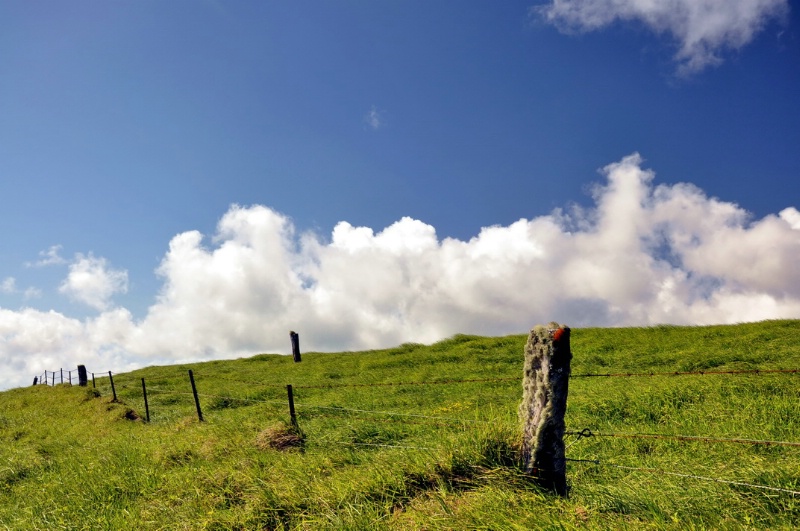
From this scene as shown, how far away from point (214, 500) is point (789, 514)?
243 inches

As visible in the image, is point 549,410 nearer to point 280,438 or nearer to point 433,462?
point 433,462

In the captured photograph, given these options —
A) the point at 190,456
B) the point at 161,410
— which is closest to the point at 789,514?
the point at 190,456

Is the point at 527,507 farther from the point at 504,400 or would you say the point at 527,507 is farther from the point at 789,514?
the point at 504,400

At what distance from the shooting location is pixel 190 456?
9383 millimetres

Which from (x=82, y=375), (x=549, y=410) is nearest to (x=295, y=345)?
(x=82, y=375)

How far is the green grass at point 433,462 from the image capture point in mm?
4957

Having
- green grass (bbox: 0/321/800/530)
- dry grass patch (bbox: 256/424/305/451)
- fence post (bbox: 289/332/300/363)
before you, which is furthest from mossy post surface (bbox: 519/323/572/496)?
fence post (bbox: 289/332/300/363)

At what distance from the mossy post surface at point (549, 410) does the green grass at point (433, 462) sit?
0.23 m

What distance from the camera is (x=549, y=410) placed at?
17.3 feet

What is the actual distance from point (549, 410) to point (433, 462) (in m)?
1.40

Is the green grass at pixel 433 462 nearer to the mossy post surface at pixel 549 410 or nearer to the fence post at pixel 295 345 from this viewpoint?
the mossy post surface at pixel 549 410

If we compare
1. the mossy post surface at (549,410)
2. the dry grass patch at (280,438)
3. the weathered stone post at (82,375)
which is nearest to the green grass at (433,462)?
the dry grass patch at (280,438)

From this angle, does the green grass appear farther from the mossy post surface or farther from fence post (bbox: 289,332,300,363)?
fence post (bbox: 289,332,300,363)

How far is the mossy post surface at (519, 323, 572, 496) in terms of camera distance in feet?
17.3
